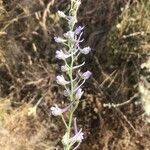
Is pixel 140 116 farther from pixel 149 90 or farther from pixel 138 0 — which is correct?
pixel 138 0

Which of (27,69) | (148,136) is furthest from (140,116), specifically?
(27,69)

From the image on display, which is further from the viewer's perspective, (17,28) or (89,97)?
(17,28)

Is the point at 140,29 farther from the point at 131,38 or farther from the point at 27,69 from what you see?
the point at 27,69

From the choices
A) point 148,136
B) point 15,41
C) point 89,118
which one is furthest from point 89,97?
point 15,41

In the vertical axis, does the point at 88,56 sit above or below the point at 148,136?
above

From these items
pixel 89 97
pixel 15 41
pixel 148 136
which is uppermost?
pixel 15 41

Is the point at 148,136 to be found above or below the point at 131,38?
below
